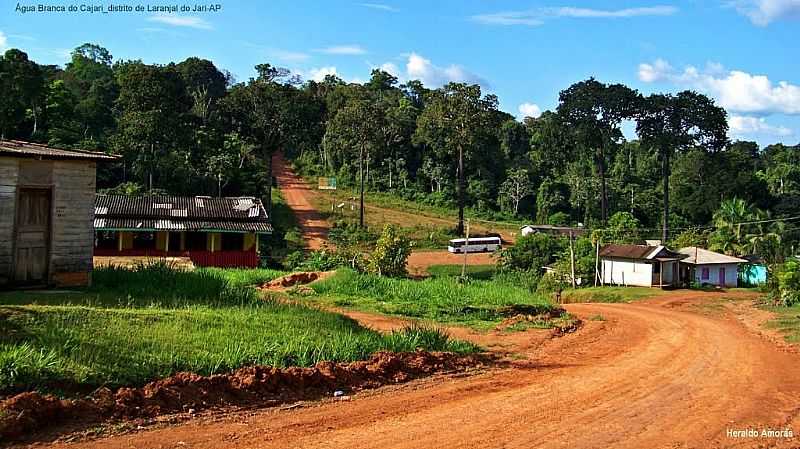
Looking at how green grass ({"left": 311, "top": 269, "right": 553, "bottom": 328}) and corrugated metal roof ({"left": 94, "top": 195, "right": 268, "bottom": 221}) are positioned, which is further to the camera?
corrugated metal roof ({"left": 94, "top": 195, "right": 268, "bottom": 221})

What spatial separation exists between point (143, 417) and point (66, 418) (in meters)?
0.87

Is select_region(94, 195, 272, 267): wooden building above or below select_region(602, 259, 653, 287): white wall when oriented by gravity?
above

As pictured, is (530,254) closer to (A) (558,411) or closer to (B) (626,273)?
(B) (626,273)

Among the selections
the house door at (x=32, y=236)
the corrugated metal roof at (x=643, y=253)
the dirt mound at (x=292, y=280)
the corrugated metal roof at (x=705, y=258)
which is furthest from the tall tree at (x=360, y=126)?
the house door at (x=32, y=236)

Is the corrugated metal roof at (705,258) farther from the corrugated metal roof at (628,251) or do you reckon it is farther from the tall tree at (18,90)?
the tall tree at (18,90)

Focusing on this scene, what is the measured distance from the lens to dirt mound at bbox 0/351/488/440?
345 inches

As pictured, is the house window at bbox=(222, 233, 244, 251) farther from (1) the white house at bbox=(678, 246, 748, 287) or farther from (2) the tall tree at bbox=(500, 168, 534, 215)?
(2) the tall tree at bbox=(500, 168, 534, 215)

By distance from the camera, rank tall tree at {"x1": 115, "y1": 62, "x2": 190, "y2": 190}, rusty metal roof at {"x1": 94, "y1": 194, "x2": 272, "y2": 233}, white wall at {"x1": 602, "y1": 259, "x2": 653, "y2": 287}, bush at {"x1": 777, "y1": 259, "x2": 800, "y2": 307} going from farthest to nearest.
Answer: tall tree at {"x1": 115, "y1": 62, "x2": 190, "y2": 190} → white wall at {"x1": 602, "y1": 259, "x2": 653, "y2": 287} → rusty metal roof at {"x1": 94, "y1": 194, "x2": 272, "y2": 233} → bush at {"x1": 777, "y1": 259, "x2": 800, "y2": 307}

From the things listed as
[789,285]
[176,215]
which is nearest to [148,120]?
[176,215]

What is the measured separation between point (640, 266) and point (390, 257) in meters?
15.2

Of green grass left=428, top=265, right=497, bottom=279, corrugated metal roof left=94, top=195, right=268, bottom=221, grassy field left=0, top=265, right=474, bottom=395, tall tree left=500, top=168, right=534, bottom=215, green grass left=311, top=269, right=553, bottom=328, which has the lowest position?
green grass left=428, top=265, right=497, bottom=279

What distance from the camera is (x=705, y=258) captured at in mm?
45188

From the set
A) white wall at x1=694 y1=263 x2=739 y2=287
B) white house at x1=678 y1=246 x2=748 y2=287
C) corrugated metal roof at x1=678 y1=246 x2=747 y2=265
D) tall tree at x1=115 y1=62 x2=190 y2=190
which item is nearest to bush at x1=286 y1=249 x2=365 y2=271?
tall tree at x1=115 y1=62 x2=190 y2=190

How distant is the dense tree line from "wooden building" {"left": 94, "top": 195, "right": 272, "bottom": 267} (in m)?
10.9
